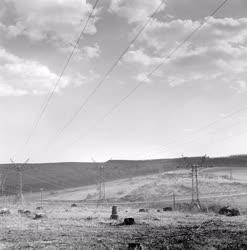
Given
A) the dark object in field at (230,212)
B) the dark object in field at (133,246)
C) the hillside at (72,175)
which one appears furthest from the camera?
the hillside at (72,175)

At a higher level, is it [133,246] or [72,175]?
[72,175]

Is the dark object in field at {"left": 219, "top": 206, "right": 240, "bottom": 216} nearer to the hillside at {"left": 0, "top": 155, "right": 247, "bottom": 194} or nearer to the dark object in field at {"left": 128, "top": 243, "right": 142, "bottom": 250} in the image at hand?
the dark object in field at {"left": 128, "top": 243, "right": 142, "bottom": 250}

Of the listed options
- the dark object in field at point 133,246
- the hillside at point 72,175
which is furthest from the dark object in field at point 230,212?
the hillside at point 72,175

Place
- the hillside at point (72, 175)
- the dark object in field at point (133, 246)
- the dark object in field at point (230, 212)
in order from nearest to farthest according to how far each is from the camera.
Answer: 1. the dark object in field at point (133, 246)
2. the dark object in field at point (230, 212)
3. the hillside at point (72, 175)

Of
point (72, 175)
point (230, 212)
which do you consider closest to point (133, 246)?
point (230, 212)

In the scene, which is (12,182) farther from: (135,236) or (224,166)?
(135,236)

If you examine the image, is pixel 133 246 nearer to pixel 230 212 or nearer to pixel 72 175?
pixel 230 212

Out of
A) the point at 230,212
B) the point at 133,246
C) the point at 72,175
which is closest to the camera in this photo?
the point at 133,246

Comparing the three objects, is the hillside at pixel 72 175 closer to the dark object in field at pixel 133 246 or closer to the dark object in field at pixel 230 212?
the dark object in field at pixel 230 212

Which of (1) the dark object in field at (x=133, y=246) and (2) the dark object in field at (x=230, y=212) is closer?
(1) the dark object in field at (x=133, y=246)

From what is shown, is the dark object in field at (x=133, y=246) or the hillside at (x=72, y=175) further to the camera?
the hillside at (x=72, y=175)

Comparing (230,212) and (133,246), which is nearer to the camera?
(133,246)

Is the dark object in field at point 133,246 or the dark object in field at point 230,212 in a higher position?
the dark object in field at point 133,246

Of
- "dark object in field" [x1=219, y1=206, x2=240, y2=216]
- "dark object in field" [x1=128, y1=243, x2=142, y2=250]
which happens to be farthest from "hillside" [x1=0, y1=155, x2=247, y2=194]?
"dark object in field" [x1=128, y1=243, x2=142, y2=250]
